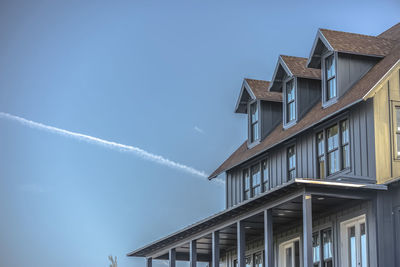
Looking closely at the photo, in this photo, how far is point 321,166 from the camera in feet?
93.1

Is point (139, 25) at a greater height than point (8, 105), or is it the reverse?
point (139, 25)

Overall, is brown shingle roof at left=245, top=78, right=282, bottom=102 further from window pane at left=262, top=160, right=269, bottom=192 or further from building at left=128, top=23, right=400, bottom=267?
window pane at left=262, top=160, right=269, bottom=192

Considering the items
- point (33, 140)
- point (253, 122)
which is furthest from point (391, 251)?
point (33, 140)

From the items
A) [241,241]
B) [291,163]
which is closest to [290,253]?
[241,241]

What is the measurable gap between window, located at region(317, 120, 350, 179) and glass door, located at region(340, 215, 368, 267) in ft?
6.12

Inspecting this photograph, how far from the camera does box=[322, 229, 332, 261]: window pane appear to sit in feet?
89.4

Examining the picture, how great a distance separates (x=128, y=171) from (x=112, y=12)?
752 inches

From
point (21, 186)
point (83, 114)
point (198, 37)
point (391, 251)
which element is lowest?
point (391, 251)

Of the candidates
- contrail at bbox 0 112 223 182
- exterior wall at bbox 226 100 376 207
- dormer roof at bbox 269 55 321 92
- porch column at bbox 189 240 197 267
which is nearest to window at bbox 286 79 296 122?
dormer roof at bbox 269 55 321 92

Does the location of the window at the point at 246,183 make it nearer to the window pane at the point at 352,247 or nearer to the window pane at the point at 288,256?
A: the window pane at the point at 288,256

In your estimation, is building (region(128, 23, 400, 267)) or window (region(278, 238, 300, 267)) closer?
building (region(128, 23, 400, 267))

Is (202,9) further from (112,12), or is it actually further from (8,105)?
(8,105)

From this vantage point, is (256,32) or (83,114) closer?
(83,114)

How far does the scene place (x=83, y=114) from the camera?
75812mm
